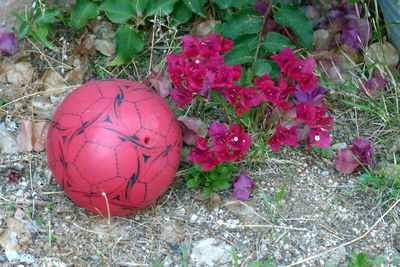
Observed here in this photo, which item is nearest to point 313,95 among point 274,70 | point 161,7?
point 274,70

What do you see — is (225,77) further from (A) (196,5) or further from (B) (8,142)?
(B) (8,142)

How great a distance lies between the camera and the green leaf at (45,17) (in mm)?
3605

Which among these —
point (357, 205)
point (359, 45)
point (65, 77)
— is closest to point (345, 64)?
point (359, 45)

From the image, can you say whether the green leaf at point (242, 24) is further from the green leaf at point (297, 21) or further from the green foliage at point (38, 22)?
the green foliage at point (38, 22)

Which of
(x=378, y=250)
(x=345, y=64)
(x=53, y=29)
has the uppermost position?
(x=53, y=29)

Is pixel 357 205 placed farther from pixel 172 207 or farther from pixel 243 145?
pixel 172 207

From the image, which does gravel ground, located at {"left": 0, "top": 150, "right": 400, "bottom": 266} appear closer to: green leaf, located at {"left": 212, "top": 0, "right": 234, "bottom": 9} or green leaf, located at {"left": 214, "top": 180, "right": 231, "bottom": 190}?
green leaf, located at {"left": 214, "top": 180, "right": 231, "bottom": 190}

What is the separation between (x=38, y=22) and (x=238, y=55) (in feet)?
3.58

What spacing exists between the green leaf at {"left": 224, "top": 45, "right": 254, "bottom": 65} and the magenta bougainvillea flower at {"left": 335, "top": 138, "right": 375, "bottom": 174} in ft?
2.15

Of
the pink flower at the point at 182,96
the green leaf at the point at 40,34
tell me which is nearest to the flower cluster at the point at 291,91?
the pink flower at the point at 182,96

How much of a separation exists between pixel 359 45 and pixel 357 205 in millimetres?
1049

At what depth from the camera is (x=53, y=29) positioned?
3.87 metres

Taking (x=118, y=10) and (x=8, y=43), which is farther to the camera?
(x=8, y=43)

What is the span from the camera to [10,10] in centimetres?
380
